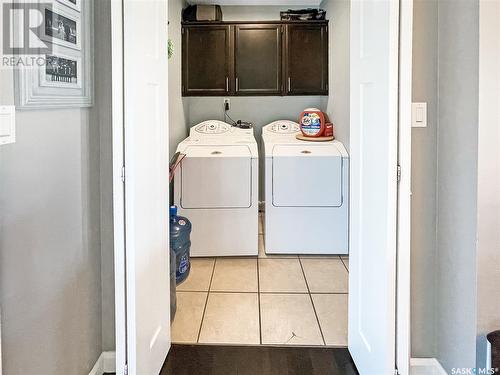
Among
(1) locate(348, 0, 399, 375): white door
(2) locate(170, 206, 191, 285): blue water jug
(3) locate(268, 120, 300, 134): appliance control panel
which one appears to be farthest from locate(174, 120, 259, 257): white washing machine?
(1) locate(348, 0, 399, 375): white door

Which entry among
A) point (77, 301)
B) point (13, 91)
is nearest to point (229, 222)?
point (77, 301)

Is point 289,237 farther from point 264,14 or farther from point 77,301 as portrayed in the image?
point 264,14

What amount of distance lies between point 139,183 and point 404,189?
1.03 m

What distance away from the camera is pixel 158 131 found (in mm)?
2021

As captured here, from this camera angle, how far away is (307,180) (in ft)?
11.9

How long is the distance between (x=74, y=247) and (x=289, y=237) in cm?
228

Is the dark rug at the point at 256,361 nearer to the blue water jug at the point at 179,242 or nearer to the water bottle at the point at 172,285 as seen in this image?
the water bottle at the point at 172,285

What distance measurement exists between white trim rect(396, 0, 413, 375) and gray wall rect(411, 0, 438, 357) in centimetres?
22

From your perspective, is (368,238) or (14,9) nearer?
(14,9)

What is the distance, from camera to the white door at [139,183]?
5.37 feet

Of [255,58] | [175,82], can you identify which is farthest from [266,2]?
[175,82]

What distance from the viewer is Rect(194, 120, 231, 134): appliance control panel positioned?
4570 mm

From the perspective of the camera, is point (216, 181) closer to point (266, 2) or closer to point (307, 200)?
point (307, 200)

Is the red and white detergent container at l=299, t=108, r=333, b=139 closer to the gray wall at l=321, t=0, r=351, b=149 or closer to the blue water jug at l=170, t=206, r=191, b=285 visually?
the gray wall at l=321, t=0, r=351, b=149
